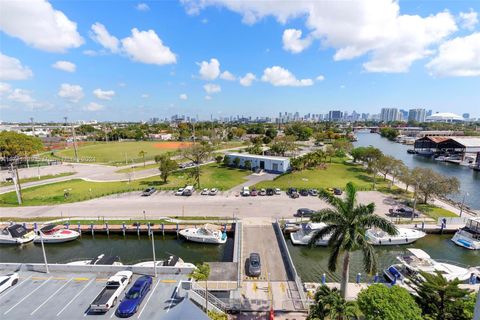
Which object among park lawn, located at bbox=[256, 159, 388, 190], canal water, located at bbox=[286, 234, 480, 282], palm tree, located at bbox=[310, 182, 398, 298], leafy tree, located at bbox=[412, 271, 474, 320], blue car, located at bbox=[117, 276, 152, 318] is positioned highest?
palm tree, located at bbox=[310, 182, 398, 298]

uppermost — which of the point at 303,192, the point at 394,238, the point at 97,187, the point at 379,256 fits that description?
the point at 303,192

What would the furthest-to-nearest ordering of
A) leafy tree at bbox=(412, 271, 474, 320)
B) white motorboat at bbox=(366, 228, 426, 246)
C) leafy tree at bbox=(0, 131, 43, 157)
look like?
leafy tree at bbox=(0, 131, 43, 157) → white motorboat at bbox=(366, 228, 426, 246) → leafy tree at bbox=(412, 271, 474, 320)

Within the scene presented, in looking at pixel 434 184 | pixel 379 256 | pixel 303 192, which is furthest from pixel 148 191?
pixel 434 184

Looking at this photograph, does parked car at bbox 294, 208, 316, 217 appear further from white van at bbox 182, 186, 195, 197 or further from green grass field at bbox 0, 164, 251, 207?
white van at bbox 182, 186, 195, 197

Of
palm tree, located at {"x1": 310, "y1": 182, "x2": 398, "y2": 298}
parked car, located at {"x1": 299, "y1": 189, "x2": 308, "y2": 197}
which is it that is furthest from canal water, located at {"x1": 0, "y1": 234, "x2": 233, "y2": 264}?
parked car, located at {"x1": 299, "y1": 189, "x2": 308, "y2": 197}

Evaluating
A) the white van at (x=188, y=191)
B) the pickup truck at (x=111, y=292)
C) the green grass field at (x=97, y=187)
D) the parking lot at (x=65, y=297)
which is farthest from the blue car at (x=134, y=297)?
the green grass field at (x=97, y=187)

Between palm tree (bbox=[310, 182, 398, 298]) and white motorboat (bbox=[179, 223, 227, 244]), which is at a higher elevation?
palm tree (bbox=[310, 182, 398, 298])

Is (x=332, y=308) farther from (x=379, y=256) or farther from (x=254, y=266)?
(x=379, y=256)

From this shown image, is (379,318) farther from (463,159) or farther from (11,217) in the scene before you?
(463,159)
